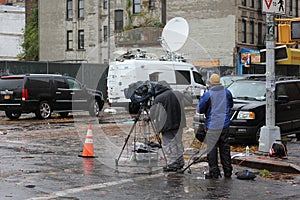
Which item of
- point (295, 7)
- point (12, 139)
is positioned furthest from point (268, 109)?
point (295, 7)

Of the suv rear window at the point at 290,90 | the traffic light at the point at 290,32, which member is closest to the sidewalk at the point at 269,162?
the traffic light at the point at 290,32

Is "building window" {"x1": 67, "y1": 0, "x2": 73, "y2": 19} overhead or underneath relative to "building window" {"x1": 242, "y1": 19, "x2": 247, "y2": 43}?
overhead

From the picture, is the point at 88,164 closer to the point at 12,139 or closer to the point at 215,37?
the point at 12,139

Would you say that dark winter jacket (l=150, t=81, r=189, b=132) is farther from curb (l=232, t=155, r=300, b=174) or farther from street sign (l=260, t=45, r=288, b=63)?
street sign (l=260, t=45, r=288, b=63)

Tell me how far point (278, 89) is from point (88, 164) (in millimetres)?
6693

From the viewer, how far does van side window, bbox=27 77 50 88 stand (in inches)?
950

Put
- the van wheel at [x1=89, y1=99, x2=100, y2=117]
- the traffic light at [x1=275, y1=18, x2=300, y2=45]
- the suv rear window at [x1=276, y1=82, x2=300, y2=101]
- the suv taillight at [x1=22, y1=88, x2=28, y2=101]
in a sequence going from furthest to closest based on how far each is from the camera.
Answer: the van wheel at [x1=89, y1=99, x2=100, y2=117]
the suv taillight at [x1=22, y1=88, x2=28, y2=101]
the suv rear window at [x1=276, y1=82, x2=300, y2=101]
the traffic light at [x1=275, y1=18, x2=300, y2=45]

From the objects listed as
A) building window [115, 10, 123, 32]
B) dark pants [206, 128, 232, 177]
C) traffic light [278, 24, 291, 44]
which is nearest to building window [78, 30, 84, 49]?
building window [115, 10, 123, 32]

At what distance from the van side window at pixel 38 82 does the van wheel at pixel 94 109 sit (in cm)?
256

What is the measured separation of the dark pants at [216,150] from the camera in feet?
34.8

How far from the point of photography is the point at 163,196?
8.94 m

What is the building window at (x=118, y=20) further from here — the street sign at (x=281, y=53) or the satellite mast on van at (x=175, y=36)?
the street sign at (x=281, y=53)

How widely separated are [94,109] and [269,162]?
15.7 meters

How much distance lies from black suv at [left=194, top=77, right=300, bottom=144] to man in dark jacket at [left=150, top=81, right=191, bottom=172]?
3.99 metres
